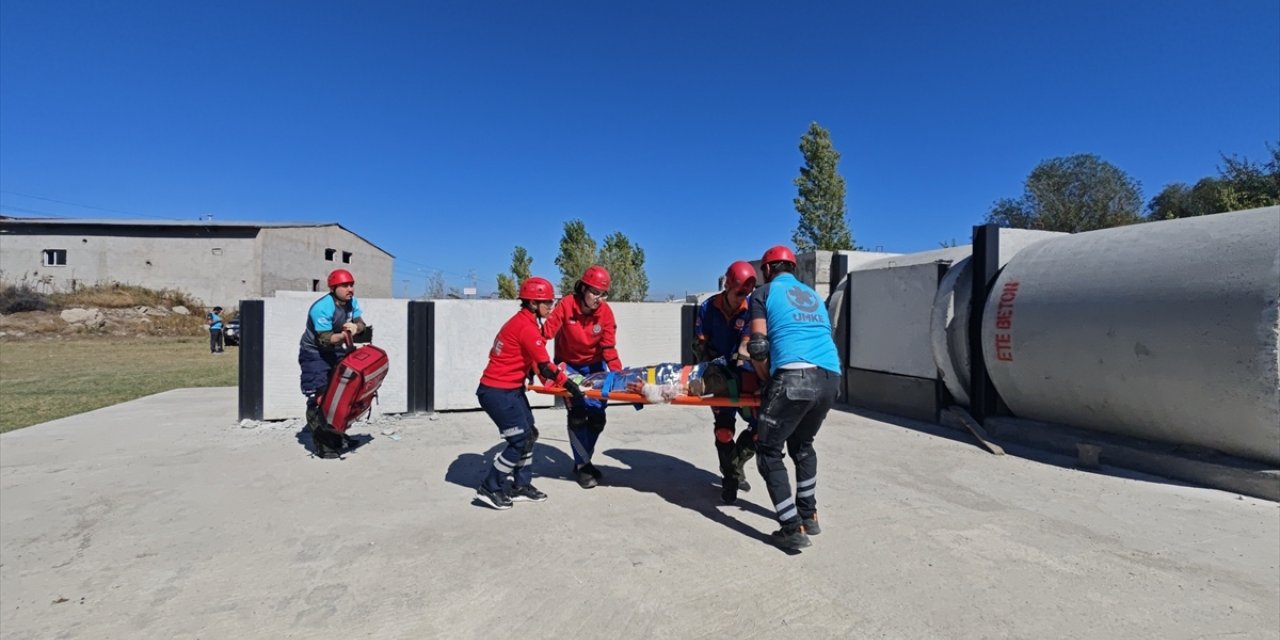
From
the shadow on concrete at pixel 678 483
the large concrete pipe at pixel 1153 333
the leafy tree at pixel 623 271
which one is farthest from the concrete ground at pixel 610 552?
the leafy tree at pixel 623 271

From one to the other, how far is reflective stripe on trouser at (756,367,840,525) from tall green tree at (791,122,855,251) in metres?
23.8

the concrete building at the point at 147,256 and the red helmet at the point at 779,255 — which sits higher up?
the concrete building at the point at 147,256

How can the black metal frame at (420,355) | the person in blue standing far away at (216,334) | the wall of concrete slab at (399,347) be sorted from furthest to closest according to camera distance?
the person in blue standing far away at (216,334) → the black metal frame at (420,355) → the wall of concrete slab at (399,347)

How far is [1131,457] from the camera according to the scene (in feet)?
19.9

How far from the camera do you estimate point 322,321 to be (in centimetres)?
655

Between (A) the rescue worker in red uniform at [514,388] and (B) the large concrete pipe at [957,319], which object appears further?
(B) the large concrete pipe at [957,319]

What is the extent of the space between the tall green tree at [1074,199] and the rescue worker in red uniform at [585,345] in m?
39.0

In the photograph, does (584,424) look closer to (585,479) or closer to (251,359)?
(585,479)

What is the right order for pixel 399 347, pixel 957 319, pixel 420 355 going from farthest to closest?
pixel 420 355, pixel 399 347, pixel 957 319

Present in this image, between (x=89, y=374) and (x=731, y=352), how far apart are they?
60.2 feet

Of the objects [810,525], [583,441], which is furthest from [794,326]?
[583,441]

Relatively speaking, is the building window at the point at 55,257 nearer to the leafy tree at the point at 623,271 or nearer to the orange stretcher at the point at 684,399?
the leafy tree at the point at 623,271

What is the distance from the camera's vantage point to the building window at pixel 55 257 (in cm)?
3838

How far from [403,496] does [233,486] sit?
1.74 m
